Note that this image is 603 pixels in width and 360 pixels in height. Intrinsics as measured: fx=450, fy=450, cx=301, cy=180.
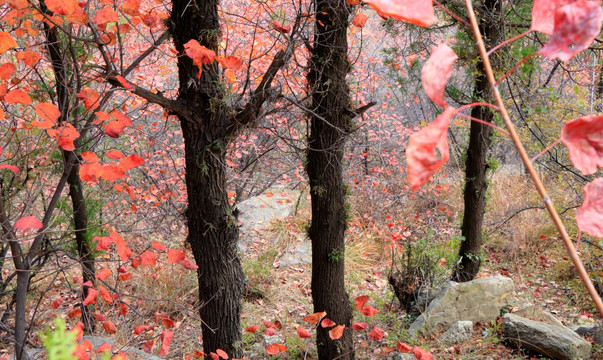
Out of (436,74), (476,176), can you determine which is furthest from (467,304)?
(436,74)

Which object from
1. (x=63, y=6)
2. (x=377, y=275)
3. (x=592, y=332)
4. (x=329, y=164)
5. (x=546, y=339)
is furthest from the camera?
(x=377, y=275)

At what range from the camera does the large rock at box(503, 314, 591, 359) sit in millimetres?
3709

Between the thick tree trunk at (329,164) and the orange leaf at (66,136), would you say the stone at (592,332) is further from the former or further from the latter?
the orange leaf at (66,136)

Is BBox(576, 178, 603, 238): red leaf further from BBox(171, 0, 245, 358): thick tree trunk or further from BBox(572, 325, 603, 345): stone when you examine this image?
BBox(572, 325, 603, 345): stone

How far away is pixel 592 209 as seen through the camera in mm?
466

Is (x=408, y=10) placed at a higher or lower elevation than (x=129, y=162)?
lower

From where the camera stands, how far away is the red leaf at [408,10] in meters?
0.40

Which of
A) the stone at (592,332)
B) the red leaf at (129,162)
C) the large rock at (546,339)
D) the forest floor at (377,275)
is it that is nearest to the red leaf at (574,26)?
the red leaf at (129,162)

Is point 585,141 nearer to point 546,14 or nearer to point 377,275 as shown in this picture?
point 546,14

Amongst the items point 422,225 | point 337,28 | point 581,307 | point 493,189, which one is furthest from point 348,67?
point 493,189

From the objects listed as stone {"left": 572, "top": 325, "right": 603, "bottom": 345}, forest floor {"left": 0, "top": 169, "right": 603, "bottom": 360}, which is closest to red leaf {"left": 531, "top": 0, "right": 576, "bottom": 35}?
forest floor {"left": 0, "top": 169, "right": 603, "bottom": 360}

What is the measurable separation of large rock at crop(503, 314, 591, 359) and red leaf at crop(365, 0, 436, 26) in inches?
164

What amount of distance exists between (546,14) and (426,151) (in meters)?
0.22

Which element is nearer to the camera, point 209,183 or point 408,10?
point 408,10
